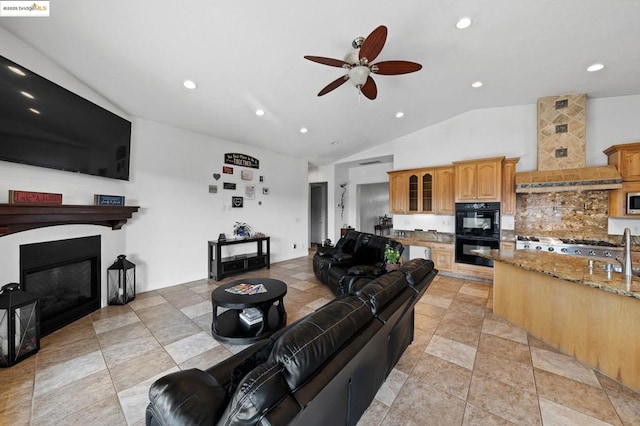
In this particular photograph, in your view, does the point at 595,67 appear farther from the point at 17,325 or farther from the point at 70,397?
the point at 17,325

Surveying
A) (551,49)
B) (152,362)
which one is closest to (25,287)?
(152,362)

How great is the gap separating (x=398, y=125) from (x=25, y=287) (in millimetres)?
6232

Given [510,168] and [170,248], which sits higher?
[510,168]

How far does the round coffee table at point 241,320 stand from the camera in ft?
8.05

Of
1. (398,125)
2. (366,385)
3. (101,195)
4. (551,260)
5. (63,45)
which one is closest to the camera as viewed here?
(366,385)

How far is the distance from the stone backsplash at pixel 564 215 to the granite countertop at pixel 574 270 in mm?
1858

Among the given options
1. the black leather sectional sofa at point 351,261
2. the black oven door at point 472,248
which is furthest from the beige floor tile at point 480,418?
the black oven door at point 472,248

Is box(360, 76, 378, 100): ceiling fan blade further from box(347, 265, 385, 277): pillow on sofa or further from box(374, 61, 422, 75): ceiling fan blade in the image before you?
box(347, 265, 385, 277): pillow on sofa

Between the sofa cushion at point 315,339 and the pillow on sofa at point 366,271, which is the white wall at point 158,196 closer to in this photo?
the pillow on sofa at point 366,271

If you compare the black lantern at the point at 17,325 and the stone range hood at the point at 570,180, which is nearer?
the black lantern at the point at 17,325

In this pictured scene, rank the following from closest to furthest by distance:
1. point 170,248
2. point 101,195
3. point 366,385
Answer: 1. point 366,385
2. point 101,195
3. point 170,248

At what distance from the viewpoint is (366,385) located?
1.55 m

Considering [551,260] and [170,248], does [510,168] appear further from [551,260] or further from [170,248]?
[170,248]

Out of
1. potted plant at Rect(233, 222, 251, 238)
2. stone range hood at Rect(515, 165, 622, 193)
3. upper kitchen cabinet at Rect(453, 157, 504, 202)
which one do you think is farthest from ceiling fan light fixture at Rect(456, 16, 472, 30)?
potted plant at Rect(233, 222, 251, 238)
